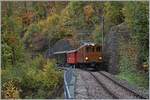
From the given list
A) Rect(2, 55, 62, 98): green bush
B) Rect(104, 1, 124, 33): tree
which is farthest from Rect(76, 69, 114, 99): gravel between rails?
Rect(104, 1, 124, 33): tree

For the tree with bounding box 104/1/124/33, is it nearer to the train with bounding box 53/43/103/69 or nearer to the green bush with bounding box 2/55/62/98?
the train with bounding box 53/43/103/69

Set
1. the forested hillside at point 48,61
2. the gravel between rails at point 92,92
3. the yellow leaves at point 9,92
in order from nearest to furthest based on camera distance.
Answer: the gravel between rails at point 92,92 < the yellow leaves at point 9,92 < the forested hillside at point 48,61

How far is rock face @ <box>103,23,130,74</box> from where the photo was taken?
28.4 metres

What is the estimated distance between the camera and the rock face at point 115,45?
28422 millimetres

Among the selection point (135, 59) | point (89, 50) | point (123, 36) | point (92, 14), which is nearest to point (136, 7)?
point (135, 59)

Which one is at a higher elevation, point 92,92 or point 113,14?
point 113,14

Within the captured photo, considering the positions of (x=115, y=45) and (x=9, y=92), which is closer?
(x=9, y=92)

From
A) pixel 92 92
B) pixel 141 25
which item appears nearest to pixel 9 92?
pixel 92 92

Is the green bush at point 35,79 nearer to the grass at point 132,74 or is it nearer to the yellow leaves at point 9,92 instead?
the yellow leaves at point 9,92

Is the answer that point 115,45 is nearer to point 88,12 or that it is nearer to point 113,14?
point 113,14

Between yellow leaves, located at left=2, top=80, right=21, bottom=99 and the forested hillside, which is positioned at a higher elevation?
the forested hillside

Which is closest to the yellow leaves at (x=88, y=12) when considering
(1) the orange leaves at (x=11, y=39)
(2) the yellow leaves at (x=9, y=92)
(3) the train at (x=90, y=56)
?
(3) the train at (x=90, y=56)

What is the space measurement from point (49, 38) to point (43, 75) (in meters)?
37.3

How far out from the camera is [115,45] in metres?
31.2
